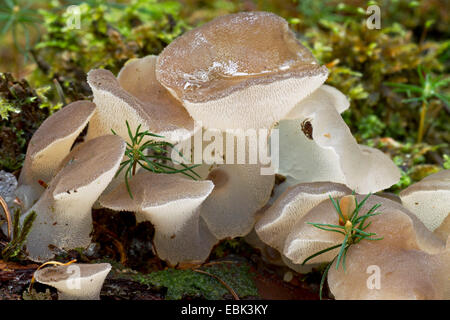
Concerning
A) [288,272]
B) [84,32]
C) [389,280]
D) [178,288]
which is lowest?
[288,272]

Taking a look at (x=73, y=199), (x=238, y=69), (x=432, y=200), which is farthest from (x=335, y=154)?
(x=73, y=199)

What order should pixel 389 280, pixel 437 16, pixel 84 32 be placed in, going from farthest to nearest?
pixel 437 16 → pixel 84 32 → pixel 389 280

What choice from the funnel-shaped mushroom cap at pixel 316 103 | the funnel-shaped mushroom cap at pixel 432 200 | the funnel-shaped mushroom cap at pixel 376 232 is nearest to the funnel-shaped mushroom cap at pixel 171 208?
the funnel-shaped mushroom cap at pixel 376 232

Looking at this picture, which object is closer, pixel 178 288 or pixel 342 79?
pixel 178 288

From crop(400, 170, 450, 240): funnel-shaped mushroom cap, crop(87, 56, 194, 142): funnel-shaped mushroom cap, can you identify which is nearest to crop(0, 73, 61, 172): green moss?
crop(87, 56, 194, 142): funnel-shaped mushroom cap

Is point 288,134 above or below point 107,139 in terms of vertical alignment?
below

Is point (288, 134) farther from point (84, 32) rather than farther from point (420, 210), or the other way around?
point (84, 32)

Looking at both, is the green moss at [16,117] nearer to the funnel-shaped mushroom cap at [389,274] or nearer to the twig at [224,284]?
the twig at [224,284]
